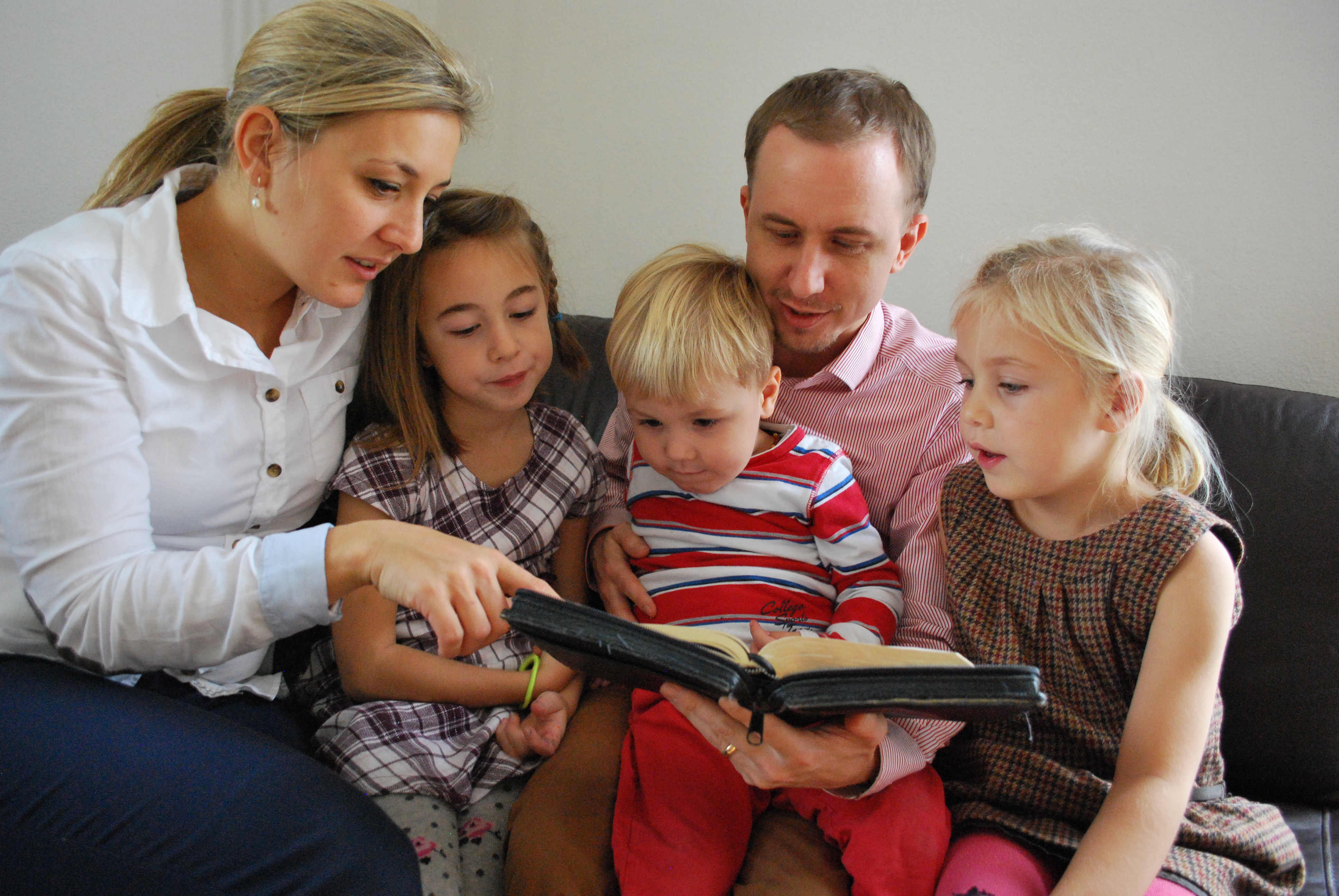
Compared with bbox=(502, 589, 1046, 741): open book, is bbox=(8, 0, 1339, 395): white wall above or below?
above

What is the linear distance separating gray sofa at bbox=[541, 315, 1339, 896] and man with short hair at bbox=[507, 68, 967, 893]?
0.55 m

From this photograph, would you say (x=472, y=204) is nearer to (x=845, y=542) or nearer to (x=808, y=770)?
(x=845, y=542)

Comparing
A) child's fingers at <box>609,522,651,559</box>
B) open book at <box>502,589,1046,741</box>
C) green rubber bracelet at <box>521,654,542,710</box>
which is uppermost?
open book at <box>502,589,1046,741</box>

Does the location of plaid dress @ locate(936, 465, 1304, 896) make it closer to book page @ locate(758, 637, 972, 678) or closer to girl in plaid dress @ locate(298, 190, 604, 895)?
book page @ locate(758, 637, 972, 678)

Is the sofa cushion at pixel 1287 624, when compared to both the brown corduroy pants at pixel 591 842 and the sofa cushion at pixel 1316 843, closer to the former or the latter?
the sofa cushion at pixel 1316 843

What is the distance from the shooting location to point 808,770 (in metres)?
1.12

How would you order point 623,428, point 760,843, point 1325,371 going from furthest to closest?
point 1325,371, point 623,428, point 760,843

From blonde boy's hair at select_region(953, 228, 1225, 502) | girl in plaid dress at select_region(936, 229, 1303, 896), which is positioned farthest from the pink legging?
blonde boy's hair at select_region(953, 228, 1225, 502)

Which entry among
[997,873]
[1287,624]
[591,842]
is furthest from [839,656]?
[1287,624]

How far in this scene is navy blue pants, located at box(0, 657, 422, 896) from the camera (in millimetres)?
975

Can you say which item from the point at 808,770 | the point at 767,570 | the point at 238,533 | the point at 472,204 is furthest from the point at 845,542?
the point at 238,533

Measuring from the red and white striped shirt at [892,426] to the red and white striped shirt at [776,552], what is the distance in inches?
2.6

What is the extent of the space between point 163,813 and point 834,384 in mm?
1133

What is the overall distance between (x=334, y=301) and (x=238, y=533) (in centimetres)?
37
